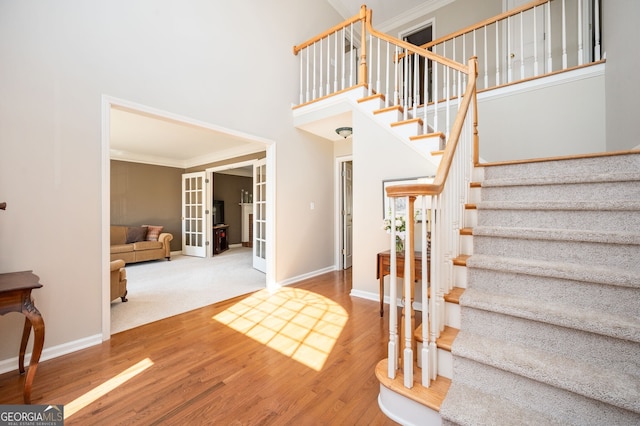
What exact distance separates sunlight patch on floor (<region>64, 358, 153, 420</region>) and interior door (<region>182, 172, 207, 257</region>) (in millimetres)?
4818

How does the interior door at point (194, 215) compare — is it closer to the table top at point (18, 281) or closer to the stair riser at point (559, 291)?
the table top at point (18, 281)

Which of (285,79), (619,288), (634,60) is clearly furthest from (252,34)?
(619,288)

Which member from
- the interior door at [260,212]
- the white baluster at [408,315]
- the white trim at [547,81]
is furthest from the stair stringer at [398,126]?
the interior door at [260,212]

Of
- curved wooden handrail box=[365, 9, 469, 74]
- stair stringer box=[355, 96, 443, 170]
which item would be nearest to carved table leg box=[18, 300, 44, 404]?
stair stringer box=[355, 96, 443, 170]

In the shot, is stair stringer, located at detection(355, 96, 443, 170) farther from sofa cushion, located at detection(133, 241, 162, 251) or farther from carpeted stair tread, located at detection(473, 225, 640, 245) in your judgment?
sofa cushion, located at detection(133, 241, 162, 251)

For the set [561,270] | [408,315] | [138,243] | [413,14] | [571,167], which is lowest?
[138,243]

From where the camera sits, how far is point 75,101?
6.81 feet

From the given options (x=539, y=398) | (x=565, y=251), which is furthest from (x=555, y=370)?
(x=565, y=251)

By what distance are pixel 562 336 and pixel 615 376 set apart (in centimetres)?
19

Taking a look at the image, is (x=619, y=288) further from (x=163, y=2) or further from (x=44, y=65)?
(x=163, y=2)

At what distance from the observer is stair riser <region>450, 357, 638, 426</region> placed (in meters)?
0.98

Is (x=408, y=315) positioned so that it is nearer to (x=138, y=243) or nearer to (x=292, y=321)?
(x=292, y=321)

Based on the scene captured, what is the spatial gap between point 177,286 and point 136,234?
10.0ft

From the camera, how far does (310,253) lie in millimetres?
4285
